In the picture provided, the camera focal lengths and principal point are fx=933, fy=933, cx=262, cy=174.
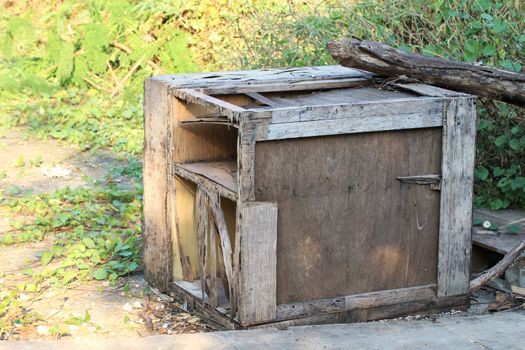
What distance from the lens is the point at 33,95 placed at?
384 inches

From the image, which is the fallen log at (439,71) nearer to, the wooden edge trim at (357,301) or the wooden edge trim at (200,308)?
the wooden edge trim at (357,301)

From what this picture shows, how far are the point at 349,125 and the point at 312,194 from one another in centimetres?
35

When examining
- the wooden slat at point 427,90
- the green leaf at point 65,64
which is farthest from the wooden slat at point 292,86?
the green leaf at point 65,64

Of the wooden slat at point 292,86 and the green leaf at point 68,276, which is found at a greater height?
the wooden slat at point 292,86

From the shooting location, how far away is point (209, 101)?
423 centimetres

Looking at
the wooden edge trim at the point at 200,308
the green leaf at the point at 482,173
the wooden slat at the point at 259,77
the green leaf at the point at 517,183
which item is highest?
the wooden slat at the point at 259,77

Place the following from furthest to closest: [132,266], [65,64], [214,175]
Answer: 1. [65,64]
2. [132,266]
3. [214,175]

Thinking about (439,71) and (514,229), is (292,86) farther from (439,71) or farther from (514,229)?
(514,229)

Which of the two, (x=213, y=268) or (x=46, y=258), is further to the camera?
(x=46, y=258)

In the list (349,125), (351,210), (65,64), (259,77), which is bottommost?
(351,210)

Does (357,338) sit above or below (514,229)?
below

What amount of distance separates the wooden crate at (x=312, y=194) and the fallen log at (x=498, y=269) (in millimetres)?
107

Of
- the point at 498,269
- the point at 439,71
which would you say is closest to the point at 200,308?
the point at 498,269

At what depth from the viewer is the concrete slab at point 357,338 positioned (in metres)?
3.67
